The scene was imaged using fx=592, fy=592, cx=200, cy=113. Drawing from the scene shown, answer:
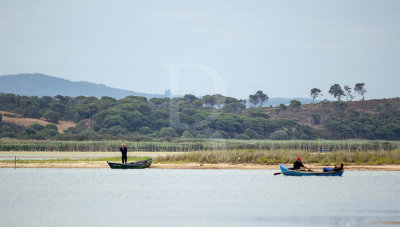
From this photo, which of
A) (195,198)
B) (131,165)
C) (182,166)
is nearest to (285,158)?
(182,166)

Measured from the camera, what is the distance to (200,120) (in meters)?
125

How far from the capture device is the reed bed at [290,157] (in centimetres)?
4534

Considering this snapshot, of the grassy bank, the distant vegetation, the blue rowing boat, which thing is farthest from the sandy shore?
the distant vegetation

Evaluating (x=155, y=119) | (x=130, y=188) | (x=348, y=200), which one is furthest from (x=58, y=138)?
(x=348, y=200)

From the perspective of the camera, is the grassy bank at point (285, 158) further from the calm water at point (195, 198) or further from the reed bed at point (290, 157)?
the calm water at point (195, 198)

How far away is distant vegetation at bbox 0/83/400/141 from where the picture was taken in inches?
4518

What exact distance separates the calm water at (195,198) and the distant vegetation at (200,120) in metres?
69.1

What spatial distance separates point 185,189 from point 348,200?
8897 mm

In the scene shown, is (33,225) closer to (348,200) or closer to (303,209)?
(303,209)

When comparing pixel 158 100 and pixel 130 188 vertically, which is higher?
pixel 158 100

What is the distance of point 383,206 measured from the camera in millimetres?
25359

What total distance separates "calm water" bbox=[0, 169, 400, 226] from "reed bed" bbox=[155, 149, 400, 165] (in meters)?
3.94

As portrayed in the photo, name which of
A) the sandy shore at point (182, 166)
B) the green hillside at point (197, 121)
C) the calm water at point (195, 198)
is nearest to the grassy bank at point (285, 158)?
the sandy shore at point (182, 166)

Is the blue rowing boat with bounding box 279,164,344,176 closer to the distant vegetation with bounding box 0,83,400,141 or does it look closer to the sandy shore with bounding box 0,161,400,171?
the sandy shore with bounding box 0,161,400,171
